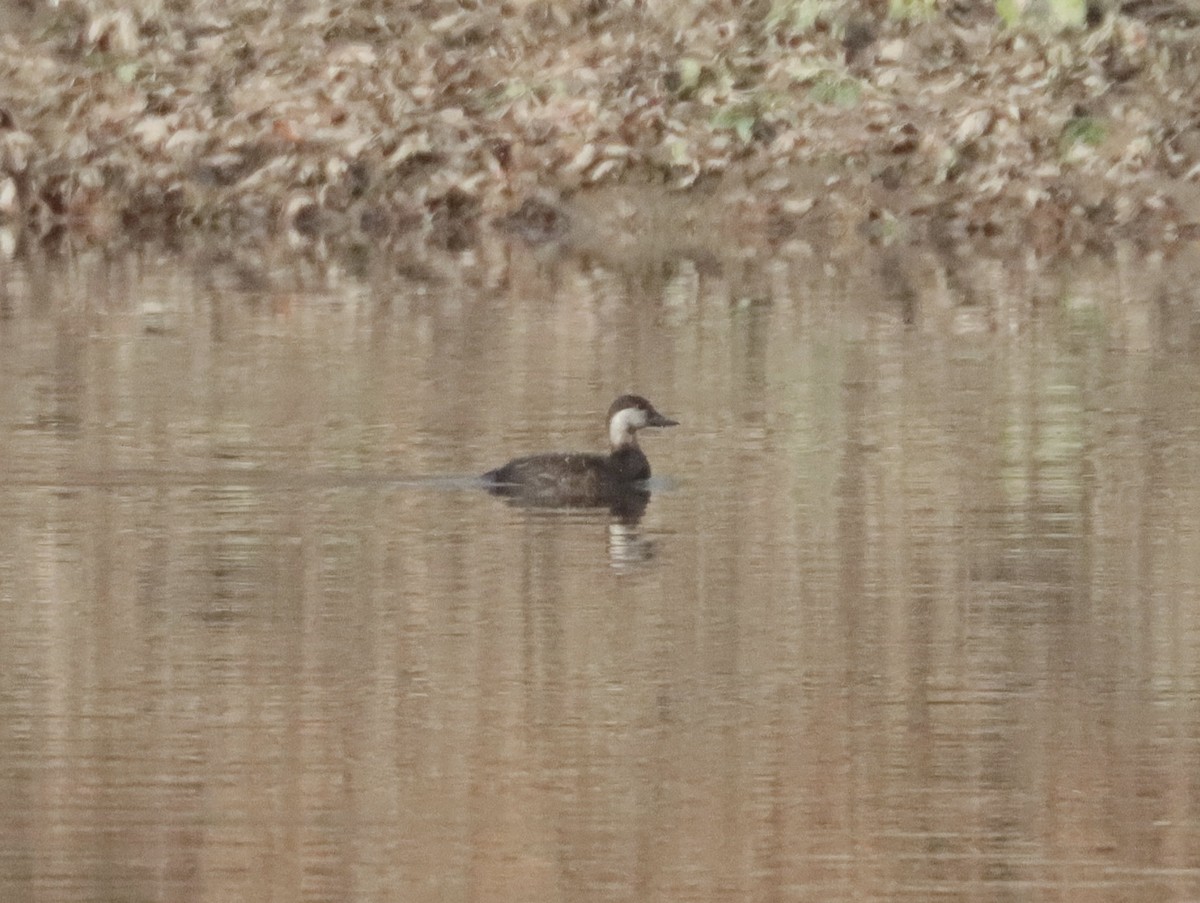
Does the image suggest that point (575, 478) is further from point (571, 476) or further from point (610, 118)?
point (610, 118)

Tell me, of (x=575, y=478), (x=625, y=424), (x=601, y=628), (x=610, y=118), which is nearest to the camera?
(x=601, y=628)

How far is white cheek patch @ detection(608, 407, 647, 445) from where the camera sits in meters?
16.0

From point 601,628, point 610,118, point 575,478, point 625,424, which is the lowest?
point 601,628

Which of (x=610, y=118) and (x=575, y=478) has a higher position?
(x=610, y=118)

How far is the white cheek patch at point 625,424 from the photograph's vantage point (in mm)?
16016

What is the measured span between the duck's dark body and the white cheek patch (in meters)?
0.17

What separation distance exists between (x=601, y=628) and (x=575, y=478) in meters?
3.93

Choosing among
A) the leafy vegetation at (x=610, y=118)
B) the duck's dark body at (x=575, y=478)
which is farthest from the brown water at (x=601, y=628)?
the leafy vegetation at (x=610, y=118)

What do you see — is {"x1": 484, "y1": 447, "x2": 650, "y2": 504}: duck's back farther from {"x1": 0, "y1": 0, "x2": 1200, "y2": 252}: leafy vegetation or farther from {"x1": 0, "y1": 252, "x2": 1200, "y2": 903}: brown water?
{"x1": 0, "y1": 0, "x2": 1200, "y2": 252}: leafy vegetation

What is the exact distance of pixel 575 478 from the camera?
1522 cm

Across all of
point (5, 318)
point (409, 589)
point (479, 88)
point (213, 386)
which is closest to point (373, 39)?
point (479, 88)

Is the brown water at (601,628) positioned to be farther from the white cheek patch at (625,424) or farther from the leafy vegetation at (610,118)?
the leafy vegetation at (610,118)

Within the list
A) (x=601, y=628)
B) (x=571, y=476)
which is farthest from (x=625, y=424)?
(x=601, y=628)

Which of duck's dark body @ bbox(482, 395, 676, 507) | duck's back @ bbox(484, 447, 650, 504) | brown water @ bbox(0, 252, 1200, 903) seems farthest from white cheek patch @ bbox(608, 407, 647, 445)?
duck's back @ bbox(484, 447, 650, 504)
